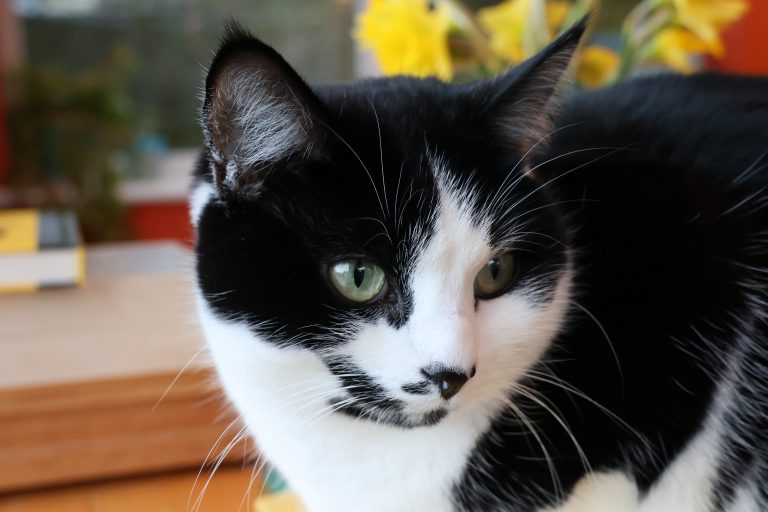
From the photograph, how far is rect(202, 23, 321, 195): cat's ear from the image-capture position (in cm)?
54

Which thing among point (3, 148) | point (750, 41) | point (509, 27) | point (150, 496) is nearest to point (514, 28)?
point (509, 27)

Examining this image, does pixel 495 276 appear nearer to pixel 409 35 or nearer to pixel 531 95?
pixel 531 95

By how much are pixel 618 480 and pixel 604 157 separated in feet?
0.92

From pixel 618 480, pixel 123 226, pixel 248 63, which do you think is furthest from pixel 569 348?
pixel 123 226

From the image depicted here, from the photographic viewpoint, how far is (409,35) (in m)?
0.95

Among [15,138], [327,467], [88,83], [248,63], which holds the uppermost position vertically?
[248,63]

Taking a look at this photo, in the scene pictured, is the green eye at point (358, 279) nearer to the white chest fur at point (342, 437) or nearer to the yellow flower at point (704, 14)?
the white chest fur at point (342, 437)

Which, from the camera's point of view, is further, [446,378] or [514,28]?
[514,28]

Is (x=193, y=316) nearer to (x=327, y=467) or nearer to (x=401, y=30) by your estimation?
(x=327, y=467)

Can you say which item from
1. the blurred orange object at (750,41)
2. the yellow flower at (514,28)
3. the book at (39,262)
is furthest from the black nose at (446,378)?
the blurred orange object at (750,41)

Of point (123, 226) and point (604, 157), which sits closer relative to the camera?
point (604, 157)

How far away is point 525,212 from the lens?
0.65 meters

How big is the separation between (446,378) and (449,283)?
7 centimetres

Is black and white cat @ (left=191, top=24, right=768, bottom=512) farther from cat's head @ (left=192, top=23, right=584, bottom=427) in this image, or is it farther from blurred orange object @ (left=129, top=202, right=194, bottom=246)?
blurred orange object @ (left=129, top=202, right=194, bottom=246)
